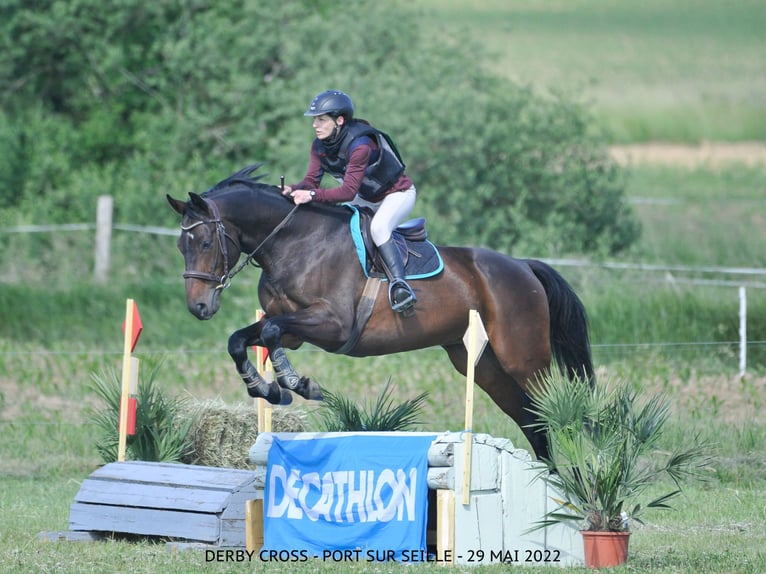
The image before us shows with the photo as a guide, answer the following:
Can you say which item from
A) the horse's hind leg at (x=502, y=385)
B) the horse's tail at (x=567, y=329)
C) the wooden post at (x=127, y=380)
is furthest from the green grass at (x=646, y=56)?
the wooden post at (x=127, y=380)

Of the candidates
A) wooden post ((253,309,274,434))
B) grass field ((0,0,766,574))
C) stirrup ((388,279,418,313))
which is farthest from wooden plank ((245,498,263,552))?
stirrup ((388,279,418,313))

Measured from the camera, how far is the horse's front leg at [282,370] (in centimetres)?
690

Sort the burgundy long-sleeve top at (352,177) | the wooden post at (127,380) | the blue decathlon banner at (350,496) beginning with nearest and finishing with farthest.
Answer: the blue decathlon banner at (350,496), the burgundy long-sleeve top at (352,177), the wooden post at (127,380)

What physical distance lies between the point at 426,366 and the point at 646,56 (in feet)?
111

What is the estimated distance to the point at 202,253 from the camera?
7.06 m

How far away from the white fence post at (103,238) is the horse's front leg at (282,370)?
32.3 ft

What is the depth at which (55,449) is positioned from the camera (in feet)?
34.9

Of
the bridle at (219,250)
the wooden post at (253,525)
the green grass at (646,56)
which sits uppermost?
the green grass at (646,56)

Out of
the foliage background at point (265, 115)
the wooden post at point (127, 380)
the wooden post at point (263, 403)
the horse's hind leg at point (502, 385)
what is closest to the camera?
the wooden post at point (127, 380)

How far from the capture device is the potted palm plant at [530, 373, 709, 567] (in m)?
6.14

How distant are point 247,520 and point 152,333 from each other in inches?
338

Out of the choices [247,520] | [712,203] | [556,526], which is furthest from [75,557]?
[712,203]

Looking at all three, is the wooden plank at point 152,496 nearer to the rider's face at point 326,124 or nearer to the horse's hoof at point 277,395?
the horse's hoof at point 277,395

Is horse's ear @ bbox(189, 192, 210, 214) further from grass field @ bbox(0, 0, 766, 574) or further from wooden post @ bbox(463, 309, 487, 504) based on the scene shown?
grass field @ bbox(0, 0, 766, 574)
